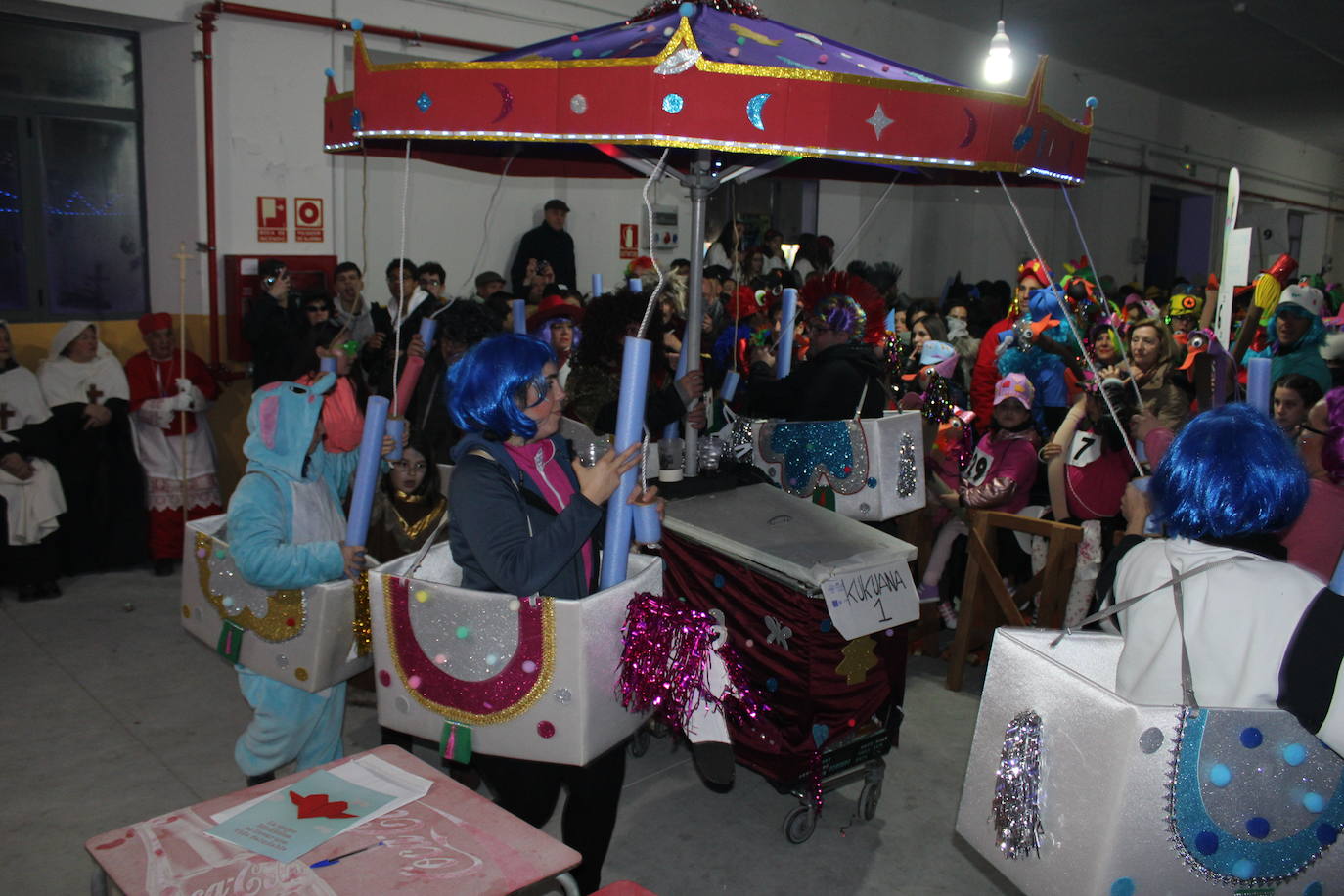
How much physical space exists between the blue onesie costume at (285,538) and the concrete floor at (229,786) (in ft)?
2.38

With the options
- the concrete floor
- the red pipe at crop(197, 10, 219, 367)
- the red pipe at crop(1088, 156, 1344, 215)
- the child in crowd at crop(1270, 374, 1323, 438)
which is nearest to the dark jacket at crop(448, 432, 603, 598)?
the concrete floor

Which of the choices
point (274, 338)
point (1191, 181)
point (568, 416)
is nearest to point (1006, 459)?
point (568, 416)

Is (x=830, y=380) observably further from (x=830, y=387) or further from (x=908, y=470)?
(x=908, y=470)

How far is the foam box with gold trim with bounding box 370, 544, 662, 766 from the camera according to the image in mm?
2352

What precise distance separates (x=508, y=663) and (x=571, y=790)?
41 centimetres

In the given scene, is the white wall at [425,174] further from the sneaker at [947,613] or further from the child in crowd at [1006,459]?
the sneaker at [947,613]

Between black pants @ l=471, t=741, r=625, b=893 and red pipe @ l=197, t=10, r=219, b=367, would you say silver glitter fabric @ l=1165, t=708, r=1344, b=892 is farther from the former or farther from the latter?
red pipe @ l=197, t=10, r=219, b=367

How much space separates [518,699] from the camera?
2.39 metres

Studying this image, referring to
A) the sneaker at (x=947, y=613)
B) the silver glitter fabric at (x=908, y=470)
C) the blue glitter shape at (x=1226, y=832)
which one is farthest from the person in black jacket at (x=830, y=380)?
the blue glitter shape at (x=1226, y=832)

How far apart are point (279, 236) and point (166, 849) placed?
19.6ft

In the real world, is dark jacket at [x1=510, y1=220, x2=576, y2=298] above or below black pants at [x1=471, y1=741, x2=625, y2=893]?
above

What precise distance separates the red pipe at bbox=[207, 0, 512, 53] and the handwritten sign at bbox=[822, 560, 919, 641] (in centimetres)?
558

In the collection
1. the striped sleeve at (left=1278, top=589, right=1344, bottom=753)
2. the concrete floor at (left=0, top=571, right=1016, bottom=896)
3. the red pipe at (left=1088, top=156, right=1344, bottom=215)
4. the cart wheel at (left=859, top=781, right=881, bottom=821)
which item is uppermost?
the red pipe at (left=1088, top=156, right=1344, bottom=215)

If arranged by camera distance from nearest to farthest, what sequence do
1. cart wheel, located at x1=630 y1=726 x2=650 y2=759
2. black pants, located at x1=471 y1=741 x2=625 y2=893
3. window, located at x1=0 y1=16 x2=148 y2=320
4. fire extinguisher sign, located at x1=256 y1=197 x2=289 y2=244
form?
black pants, located at x1=471 y1=741 x2=625 y2=893, cart wheel, located at x1=630 y1=726 x2=650 y2=759, window, located at x1=0 y1=16 x2=148 y2=320, fire extinguisher sign, located at x1=256 y1=197 x2=289 y2=244
